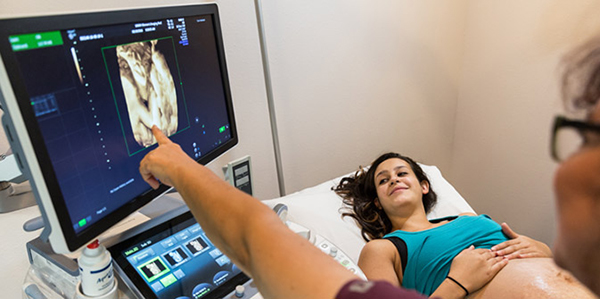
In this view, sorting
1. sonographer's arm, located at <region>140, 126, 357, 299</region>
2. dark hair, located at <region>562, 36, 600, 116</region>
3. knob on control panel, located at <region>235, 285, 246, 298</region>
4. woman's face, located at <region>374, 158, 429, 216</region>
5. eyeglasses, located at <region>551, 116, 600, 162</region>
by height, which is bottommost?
woman's face, located at <region>374, 158, 429, 216</region>

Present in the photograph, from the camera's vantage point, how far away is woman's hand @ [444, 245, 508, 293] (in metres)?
1.58

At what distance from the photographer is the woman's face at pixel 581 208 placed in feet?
1.80

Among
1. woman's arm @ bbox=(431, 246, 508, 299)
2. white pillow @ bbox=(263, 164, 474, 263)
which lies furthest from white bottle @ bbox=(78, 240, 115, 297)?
woman's arm @ bbox=(431, 246, 508, 299)

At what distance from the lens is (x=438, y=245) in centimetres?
174

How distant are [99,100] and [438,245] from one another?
4.45ft

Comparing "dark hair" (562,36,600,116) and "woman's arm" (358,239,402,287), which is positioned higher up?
"dark hair" (562,36,600,116)

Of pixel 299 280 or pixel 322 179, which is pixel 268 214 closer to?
pixel 299 280

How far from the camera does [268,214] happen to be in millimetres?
770

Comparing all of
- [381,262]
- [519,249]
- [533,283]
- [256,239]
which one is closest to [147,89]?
[256,239]

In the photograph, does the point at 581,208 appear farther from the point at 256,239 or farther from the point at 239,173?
the point at 239,173

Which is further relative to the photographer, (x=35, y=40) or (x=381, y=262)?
(x=381, y=262)

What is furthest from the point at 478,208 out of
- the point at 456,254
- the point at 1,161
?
the point at 1,161

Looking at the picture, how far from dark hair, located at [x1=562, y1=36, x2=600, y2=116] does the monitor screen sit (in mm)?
848

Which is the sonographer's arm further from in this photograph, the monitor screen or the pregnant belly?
the pregnant belly
